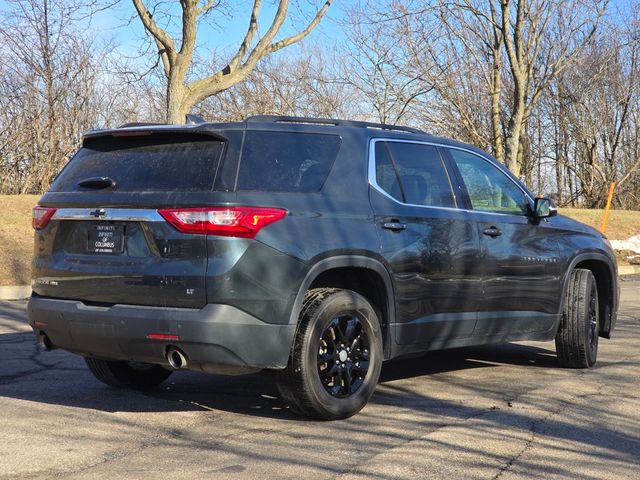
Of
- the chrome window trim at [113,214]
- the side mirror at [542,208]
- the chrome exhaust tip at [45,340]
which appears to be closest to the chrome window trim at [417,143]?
the side mirror at [542,208]

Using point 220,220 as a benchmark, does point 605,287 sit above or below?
below

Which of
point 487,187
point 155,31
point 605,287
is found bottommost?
point 605,287

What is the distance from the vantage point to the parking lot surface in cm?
442

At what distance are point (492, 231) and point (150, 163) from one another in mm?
2678

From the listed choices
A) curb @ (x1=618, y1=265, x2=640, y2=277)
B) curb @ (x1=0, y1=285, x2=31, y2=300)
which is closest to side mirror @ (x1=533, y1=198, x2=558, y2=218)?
curb @ (x1=0, y1=285, x2=31, y2=300)

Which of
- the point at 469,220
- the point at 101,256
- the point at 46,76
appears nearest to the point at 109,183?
the point at 101,256

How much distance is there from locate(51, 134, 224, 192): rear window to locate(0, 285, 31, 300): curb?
815cm

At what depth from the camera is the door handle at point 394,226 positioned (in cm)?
568

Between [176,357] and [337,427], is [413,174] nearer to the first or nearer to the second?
[337,427]

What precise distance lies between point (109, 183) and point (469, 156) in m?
2.87

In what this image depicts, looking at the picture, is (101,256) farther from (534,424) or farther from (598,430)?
(598,430)

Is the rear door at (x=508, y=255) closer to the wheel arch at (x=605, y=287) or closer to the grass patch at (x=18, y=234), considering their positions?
the wheel arch at (x=605, y=287)

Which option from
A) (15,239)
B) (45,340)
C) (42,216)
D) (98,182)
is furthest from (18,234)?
(98,182)

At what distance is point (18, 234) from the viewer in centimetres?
1753
